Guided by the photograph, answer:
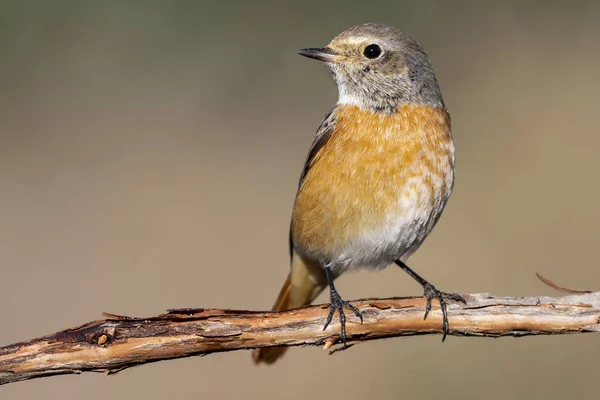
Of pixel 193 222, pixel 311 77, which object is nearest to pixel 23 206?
pixel 193 222

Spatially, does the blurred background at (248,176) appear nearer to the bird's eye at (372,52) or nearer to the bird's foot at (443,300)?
the bird's foot at (443,300)

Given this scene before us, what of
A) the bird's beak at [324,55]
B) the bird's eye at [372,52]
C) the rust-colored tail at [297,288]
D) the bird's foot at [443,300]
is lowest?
the bird's foot at [443,300]

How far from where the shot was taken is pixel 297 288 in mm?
5395

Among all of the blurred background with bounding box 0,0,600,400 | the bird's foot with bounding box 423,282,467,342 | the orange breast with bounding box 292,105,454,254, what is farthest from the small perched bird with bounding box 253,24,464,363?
the blurred background with bounding box 0,0,600,400

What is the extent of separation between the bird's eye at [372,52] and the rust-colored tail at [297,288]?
4.63ft

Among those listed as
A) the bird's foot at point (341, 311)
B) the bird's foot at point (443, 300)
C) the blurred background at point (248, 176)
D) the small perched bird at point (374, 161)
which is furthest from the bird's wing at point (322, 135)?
the blurred background at point (248, 176)

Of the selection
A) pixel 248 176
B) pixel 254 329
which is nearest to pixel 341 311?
pixel 254 329

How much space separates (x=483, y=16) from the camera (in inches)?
359

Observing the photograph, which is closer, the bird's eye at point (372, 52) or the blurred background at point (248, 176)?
the bird's eye at point (372, 52)

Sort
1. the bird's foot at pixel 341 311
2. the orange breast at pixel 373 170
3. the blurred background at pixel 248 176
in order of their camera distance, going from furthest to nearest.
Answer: the blurred background at pixel 248 176
the orange breast at pixel 373 170
the bird's foot at pixel 341 311

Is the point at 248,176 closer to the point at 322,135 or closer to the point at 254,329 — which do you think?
the point at 322,135

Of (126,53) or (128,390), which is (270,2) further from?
(128,390)

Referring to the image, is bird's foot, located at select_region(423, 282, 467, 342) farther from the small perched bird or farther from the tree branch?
the small perched bird

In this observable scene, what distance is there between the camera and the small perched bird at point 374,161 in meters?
4.53
